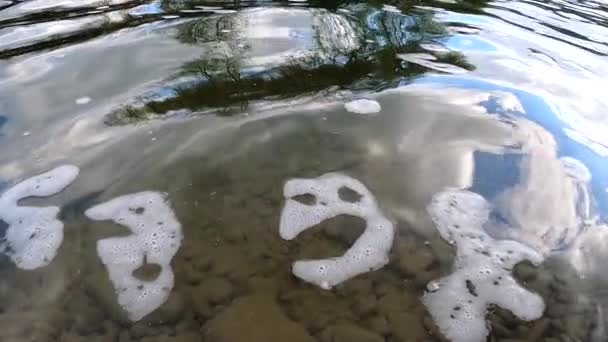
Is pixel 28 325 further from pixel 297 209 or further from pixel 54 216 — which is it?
pixel 297 209

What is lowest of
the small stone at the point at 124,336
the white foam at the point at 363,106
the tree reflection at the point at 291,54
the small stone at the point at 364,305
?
the small stone at the point at 124,336

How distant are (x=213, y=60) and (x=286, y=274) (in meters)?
1.87

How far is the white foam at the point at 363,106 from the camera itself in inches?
113

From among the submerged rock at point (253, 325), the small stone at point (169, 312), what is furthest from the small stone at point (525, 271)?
the small stone at point (169, 312)

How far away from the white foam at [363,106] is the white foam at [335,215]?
0.59 m

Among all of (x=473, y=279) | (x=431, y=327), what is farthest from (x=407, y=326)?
(x=473, y=279)

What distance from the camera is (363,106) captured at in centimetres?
290

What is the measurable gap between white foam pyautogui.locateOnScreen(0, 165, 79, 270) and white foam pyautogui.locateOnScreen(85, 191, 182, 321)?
0.17m

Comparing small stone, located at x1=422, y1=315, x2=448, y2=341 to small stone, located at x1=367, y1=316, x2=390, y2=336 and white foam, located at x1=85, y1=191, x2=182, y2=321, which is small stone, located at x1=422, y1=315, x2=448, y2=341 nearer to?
small stone, located at x1=367, y1=316, x2=390, y2=336

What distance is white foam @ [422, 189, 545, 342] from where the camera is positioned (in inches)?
70.3

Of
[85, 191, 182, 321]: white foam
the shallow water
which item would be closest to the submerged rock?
the shallow water

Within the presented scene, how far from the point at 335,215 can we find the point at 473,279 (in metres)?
0.63

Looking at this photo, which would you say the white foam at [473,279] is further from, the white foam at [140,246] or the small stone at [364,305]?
the white foam at [140,246]

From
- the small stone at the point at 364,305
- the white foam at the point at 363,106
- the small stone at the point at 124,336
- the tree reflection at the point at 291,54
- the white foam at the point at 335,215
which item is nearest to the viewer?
the small stone at the point at 124,336
